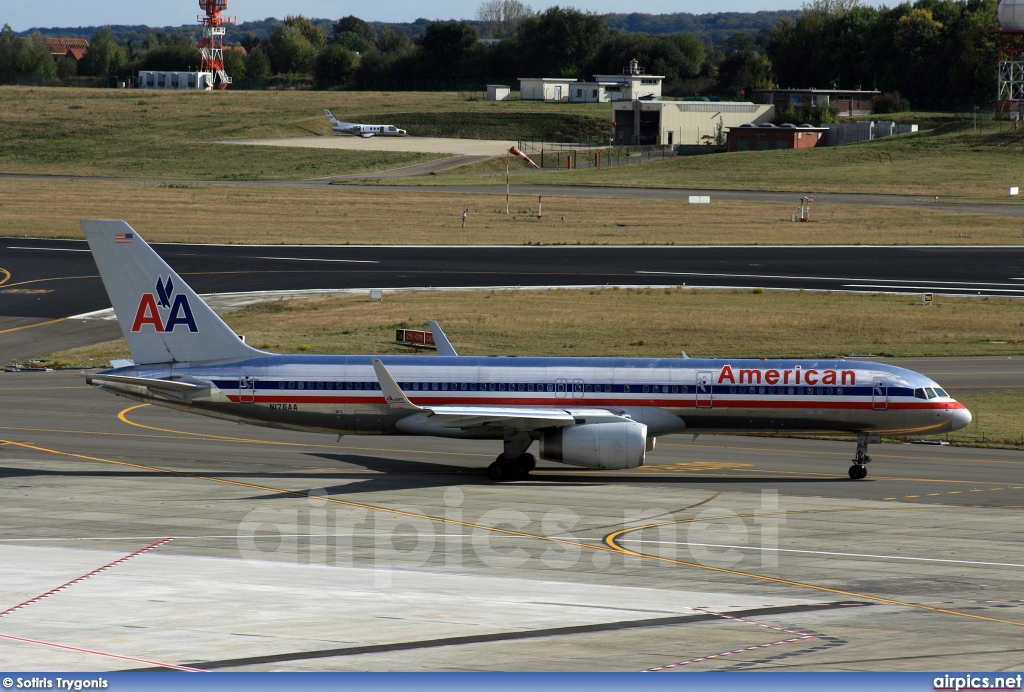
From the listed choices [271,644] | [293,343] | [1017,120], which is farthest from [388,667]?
[1017,120]

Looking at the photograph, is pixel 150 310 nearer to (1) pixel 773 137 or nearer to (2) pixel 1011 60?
(1) pixel 773 137

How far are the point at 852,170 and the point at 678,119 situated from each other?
132 feet

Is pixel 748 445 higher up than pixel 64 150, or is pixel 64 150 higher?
pixel 64 150

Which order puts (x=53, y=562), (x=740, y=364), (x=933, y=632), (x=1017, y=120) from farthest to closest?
1. (x=1017, y=120)
2. (x=740, y=364)
3. (x=53, y=562)
4. (x=933, y=632)

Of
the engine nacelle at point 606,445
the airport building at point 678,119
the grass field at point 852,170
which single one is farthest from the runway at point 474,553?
the airport building at point 678,119

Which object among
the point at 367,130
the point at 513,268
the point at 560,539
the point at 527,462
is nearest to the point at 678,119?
the point at 367,130

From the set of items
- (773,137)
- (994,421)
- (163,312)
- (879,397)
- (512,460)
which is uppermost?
(773,137)

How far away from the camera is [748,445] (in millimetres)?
44469

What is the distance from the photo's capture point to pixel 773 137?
177875mm

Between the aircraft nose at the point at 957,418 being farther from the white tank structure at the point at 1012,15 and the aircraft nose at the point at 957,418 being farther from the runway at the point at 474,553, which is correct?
the white tank structure at the point at 1012,15

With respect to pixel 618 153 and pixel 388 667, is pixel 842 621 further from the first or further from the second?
pixel 618 153

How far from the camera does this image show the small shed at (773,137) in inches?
6939

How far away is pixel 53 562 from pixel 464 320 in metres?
44.3

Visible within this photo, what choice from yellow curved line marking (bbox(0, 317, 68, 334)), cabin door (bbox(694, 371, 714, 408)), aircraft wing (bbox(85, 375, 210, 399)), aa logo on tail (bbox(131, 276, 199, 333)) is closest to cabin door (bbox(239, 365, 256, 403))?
aircraft wing (bbox(85, 375, 210, 399))
